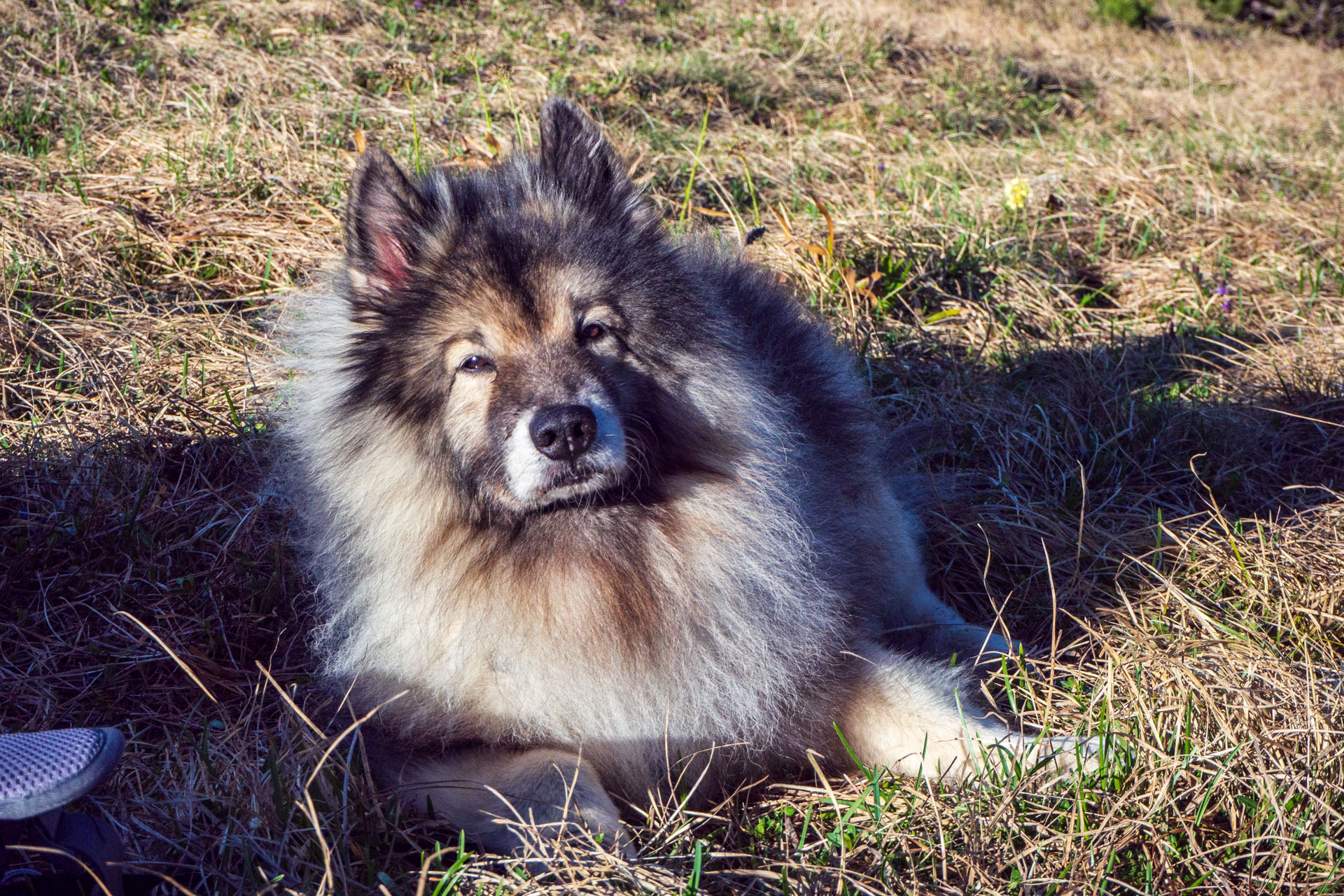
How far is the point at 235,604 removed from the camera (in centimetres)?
329

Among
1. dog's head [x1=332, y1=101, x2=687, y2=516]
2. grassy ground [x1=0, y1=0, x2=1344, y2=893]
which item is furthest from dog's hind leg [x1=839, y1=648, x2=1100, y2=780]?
dog's head [x1=332, y1=101, x2=687, y2=516]

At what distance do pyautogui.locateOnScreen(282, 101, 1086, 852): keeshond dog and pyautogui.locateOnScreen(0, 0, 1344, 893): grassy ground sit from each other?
18cm

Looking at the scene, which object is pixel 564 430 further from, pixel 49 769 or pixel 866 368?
pixel 866 368

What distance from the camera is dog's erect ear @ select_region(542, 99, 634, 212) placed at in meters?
2.81

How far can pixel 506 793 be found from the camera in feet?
8.12

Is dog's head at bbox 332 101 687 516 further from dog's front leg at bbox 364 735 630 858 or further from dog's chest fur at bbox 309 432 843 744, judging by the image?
dog's front leg at bbox 364 735 630 858

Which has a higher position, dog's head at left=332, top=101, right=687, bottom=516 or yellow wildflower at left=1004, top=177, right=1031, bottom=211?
yellow wildflower at left=1004, top=177, right=1031, bottom=211

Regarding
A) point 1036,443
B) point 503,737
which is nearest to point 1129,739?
point 503,737

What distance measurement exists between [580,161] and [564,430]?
0.93 meters

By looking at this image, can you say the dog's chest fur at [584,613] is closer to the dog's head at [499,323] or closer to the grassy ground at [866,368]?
the dog's head at [499,323]

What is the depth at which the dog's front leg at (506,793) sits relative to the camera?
7.81ft

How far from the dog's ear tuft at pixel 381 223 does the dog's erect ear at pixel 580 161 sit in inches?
16.2

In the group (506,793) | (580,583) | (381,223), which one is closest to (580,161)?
(381,223)

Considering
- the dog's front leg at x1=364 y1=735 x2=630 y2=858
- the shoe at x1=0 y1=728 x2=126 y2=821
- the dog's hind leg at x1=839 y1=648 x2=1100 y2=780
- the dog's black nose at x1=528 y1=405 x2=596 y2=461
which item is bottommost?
the dog's front leg at x1=364 y1=735 x2=630 y2=858
